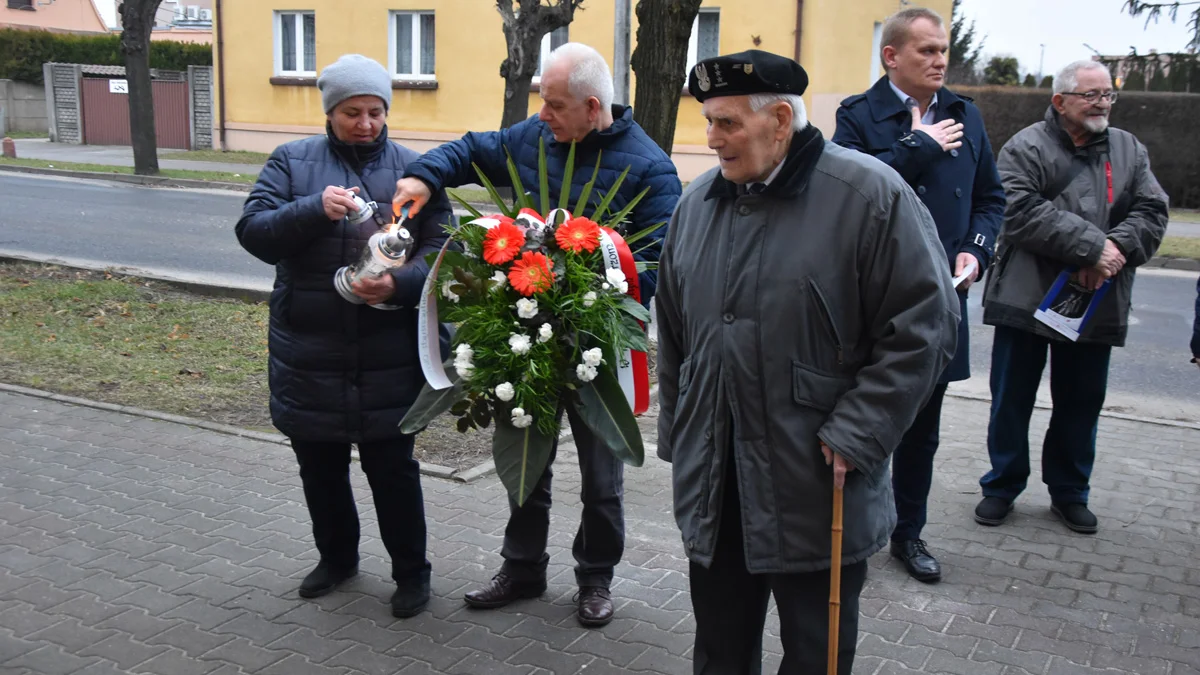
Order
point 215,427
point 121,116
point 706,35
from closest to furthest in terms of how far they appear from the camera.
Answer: point 215,427
point 706,35
point 121,116

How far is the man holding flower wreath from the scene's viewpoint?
393 centimetres

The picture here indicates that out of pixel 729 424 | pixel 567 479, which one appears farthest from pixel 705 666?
pixel 567 479

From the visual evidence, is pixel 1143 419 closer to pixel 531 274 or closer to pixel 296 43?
pixel 531 274

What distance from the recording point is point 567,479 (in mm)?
5738

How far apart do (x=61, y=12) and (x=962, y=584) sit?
5754 centimetres

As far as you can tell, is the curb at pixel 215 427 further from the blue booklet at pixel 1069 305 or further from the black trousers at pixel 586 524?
the blue booklet at pixel 1069 305

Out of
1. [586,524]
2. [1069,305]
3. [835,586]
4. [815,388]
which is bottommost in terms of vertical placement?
[586,524]

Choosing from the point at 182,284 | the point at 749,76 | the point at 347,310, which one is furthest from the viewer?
the point at 182,284

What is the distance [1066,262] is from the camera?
4.96 m

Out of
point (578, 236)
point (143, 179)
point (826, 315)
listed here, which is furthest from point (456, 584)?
point (143, 179)

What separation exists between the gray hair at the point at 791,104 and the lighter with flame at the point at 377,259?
150cm

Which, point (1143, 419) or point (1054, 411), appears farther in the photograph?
point (1143, 419)

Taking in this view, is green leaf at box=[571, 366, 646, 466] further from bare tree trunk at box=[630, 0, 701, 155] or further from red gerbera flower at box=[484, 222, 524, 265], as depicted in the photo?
bare tree trunk at box=[630, 0, 701, 155]

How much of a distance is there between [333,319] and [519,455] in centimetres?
90
